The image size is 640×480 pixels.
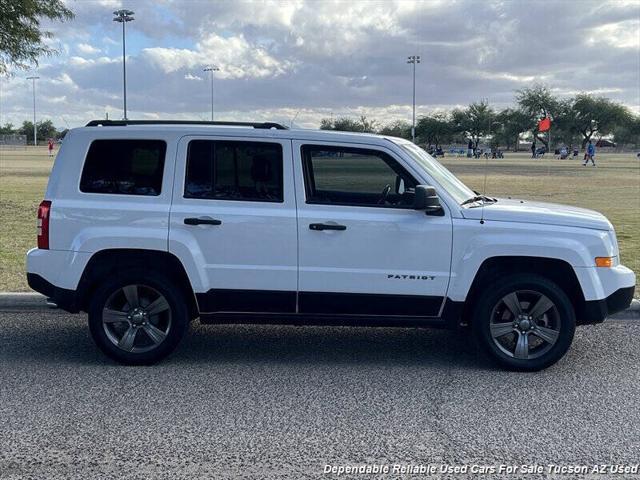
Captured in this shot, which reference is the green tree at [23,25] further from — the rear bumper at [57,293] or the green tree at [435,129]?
the green tree at [435,129]

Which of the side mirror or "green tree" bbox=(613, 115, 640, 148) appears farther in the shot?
"green tree" bbox=(613, 115, 640, 148)

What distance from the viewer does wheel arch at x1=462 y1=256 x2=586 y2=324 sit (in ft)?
17.3

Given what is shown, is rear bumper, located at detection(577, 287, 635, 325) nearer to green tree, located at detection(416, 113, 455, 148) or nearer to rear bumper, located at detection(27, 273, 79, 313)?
rear bumper, located at detection(27, 273, 79, 313)

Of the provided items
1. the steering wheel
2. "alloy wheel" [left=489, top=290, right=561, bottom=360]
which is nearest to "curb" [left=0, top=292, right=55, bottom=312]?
the steering wheel

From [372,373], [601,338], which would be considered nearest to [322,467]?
[372,373]

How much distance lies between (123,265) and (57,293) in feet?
1.91

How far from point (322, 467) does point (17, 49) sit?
12668 millimetres

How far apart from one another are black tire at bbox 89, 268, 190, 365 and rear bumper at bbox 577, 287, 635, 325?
3.23m

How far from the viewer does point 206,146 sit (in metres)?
5.38

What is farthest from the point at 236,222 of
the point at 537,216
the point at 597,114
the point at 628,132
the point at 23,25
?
the point at 628,132

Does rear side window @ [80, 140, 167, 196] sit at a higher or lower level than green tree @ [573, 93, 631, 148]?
lower

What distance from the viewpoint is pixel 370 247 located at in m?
5.20

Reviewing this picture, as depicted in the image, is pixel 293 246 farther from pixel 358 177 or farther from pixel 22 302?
pixel 22 302

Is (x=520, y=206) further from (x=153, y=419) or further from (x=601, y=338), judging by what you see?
(x=153, y=419)
